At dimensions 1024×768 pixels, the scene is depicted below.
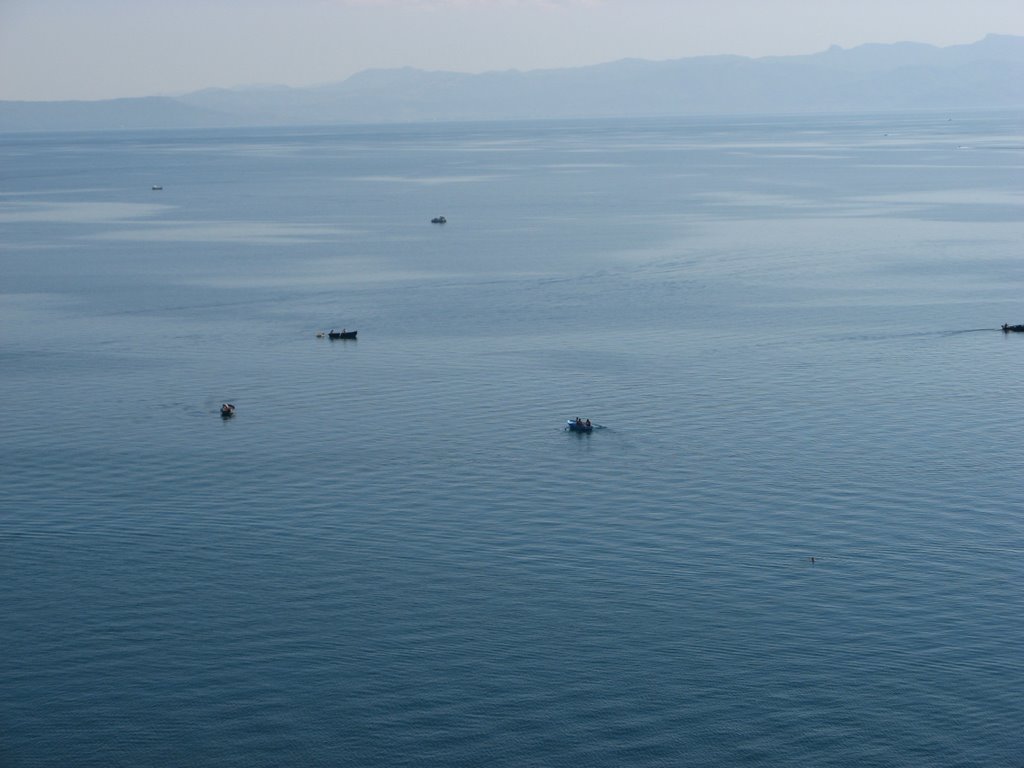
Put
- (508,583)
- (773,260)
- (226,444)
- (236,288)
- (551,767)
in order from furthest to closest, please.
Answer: (773,260) < (236,288) < (226,444) < (508,583) < (551,767)

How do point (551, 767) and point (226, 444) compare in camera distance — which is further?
point (226, 444)

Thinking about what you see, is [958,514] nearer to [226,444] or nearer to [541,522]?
[541,522]

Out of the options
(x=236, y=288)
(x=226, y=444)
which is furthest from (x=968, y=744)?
(x=236, y=288)

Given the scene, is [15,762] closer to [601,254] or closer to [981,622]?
[981,622]

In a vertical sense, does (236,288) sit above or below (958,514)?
above

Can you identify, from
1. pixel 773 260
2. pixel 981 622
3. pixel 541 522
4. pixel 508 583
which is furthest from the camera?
pixel 773 260

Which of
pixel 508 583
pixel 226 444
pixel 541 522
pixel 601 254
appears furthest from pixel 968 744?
pixel 601 254

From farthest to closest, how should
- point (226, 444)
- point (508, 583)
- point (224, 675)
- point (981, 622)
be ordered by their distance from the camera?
1. point (226, 444)
2. point (508, 583)
3. point (981, 622)
4. point (224, 675)

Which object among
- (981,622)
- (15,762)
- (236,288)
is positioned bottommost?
(15,762)

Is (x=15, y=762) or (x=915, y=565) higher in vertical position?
(x=915, y=565)
